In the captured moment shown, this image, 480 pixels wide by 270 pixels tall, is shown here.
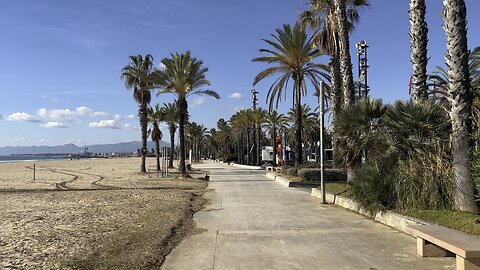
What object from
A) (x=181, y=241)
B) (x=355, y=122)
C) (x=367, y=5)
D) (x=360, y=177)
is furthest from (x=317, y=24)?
(x=181, y=241)

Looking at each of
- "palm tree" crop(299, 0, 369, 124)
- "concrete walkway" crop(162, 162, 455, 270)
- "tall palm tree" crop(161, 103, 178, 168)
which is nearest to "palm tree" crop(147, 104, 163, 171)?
"tall palm tree" crop(161, 103, 178, 168)

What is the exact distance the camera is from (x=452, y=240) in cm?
610

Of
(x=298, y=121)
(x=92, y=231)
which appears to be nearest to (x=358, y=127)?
(x=92, y=231)

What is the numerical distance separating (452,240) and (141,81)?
3427cm

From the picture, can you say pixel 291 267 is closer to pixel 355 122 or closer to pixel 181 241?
pixel 181 241

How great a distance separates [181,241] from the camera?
27.7 feet

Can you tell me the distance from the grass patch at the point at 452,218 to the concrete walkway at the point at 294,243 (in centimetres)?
61

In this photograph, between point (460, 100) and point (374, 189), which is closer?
point (460, 100)

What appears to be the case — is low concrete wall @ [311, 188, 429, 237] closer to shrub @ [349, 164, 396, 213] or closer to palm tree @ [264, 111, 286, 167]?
shrub @ [349, 164, 396, 213]

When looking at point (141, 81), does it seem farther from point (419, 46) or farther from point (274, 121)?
point (419, 46)

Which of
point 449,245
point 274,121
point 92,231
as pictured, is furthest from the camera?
point 274,121

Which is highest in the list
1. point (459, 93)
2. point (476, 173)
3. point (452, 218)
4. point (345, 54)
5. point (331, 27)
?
point (331, 27)

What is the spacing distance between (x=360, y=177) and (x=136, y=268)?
6.73 metres

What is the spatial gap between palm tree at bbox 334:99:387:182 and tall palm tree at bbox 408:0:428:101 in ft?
3.75
